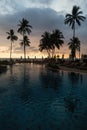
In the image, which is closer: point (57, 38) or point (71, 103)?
point (71, 103)

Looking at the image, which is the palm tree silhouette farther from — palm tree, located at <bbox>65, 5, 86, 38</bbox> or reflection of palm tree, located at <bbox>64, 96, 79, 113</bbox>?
reflection of palm tree, located at <bbox>64, 96, 79, 113</bbox>

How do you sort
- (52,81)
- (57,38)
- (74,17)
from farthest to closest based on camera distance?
1. (57,38)
2. (74,17)
3. (52,81)

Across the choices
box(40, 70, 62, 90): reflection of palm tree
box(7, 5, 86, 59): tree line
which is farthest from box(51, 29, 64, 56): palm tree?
box(40, 70, 62, 90): reflection of palm tree

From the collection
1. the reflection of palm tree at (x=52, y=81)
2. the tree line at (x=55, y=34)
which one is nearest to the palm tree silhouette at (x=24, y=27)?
the tree line at (x=55, y=34)

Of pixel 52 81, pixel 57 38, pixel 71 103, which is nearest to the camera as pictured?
pixel 71 103

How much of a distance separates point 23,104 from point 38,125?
18.8 feet

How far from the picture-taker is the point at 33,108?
59.7 feet

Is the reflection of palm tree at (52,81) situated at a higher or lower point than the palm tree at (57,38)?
lower

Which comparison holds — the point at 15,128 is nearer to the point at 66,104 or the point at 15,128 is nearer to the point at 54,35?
the point at 66,104

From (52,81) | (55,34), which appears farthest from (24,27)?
(52,81)

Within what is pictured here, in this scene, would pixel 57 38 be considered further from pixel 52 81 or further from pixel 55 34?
pixel 52 81

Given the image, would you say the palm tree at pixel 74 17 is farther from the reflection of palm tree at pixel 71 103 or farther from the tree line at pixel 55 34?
the reflection of palm tree at pixel 71 103

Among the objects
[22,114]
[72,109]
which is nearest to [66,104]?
[72,109]

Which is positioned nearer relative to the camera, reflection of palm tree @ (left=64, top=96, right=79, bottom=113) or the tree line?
reflection of palm tree @ (left=64, top=96, right=79, bottom=113)
